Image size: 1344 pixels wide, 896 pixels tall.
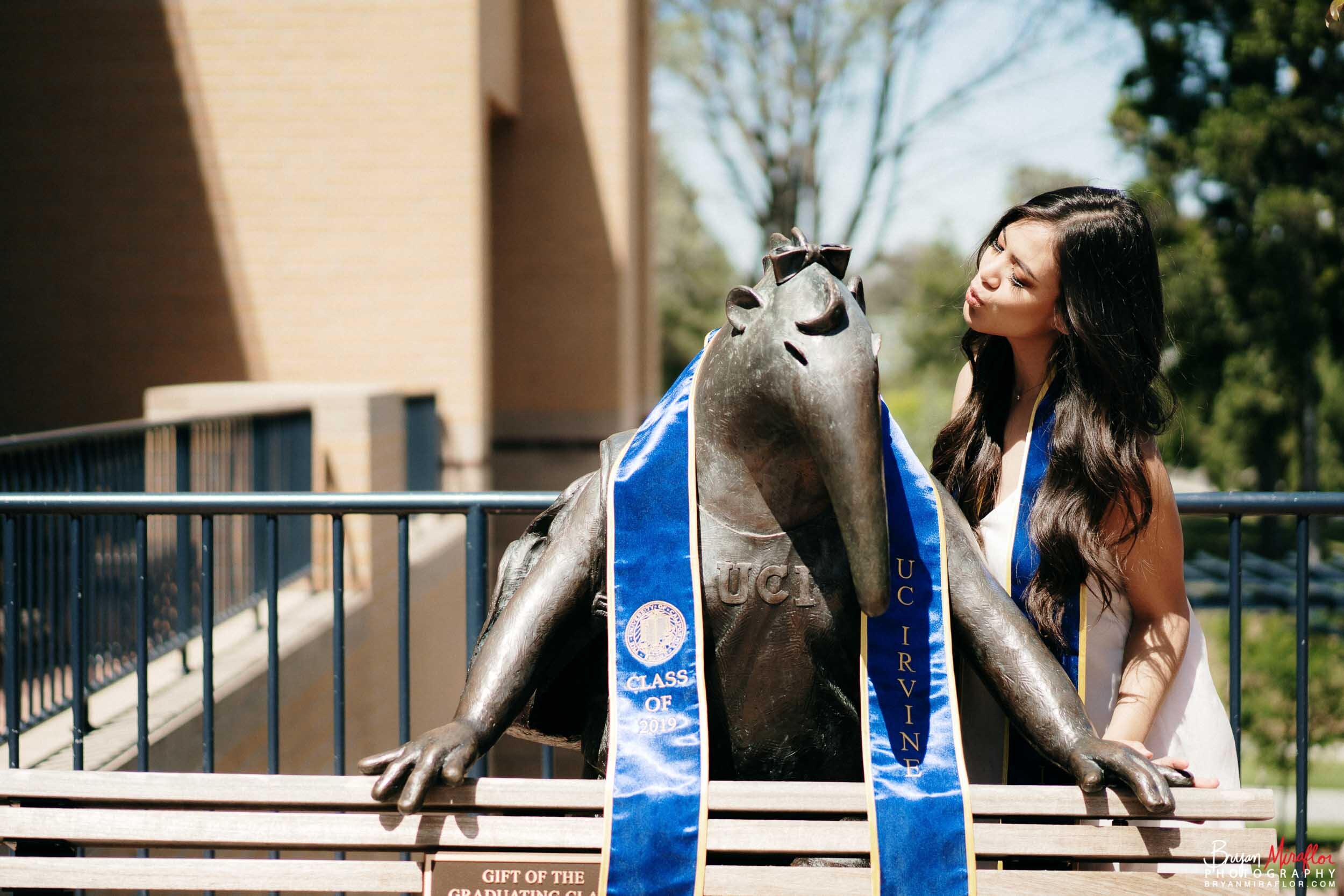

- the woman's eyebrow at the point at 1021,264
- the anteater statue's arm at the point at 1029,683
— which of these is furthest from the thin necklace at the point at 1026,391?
the anteater statue's arm at the point at 1029,683

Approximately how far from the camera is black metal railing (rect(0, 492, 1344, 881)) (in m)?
2.92

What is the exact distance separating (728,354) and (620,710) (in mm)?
695

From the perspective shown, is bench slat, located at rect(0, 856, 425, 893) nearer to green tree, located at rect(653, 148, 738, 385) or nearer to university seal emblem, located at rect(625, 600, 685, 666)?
university seal emblem, located at rect(625, 600, 685, 666)

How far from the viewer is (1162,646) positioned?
94.2 inches

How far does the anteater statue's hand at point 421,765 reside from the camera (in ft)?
6.52

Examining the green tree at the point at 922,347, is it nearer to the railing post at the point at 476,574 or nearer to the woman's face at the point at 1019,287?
the railing post at the point at 476,574

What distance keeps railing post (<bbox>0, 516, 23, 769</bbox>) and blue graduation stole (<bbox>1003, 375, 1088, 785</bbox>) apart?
256 cm

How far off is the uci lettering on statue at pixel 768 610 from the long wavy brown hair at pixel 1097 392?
0.22 meters

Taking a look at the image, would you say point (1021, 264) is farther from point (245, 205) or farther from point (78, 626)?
point (245, 205)

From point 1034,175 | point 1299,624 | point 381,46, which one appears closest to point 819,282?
point 1299,624

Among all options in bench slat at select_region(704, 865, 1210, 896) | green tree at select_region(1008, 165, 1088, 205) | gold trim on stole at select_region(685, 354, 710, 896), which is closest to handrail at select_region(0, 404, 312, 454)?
gold trim on stole at select_region(685, 354, 710, 896)

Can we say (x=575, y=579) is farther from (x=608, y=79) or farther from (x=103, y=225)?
(x=608, y=79)

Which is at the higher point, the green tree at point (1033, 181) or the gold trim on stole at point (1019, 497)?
the green tree at point (1033, 181)

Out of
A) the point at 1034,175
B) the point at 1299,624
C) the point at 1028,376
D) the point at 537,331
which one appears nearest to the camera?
the point at 1028,376
